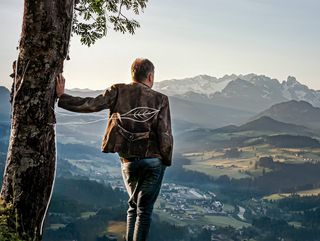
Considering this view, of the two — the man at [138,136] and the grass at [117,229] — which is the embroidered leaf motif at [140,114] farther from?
the grass at [117,229]

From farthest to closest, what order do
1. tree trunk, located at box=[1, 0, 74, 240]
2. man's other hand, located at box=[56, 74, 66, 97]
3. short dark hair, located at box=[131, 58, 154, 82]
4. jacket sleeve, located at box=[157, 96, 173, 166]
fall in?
1. short dark hair, located at box=[131, 58, 154, 82]
2. jacket sleeve, located at box=[157, 96, 173, 166]
3. man's other hand, located at box=[56, 74, 66, 97]
4. tree trunk, located at box=[1, 0, 74, 240]

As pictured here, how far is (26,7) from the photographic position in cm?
548

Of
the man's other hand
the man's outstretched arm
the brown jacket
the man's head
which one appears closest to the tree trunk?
the man's other hand

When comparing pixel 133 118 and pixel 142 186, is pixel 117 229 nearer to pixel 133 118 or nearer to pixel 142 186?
pixel 142 186

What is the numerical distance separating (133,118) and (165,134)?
1.64 ft

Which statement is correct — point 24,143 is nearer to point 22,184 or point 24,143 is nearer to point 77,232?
point 22,184

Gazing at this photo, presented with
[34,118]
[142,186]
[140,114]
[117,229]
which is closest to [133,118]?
[140,114]

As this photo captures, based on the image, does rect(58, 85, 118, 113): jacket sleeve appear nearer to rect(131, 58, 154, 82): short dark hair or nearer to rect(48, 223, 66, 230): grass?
rect(131, 58, 154, 82): short dark hair

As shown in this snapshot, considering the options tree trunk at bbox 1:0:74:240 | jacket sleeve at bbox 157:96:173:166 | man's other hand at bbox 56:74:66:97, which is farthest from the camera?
jacket sleeve at bbox 157:96:173:166

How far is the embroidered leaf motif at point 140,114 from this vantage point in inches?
240

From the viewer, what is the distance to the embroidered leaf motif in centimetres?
609

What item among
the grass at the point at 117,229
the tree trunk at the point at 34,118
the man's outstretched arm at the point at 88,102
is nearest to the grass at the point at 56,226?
the grass at the point at 117,229

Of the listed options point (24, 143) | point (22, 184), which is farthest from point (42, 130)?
point (22, 184)

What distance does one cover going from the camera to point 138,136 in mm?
6035
